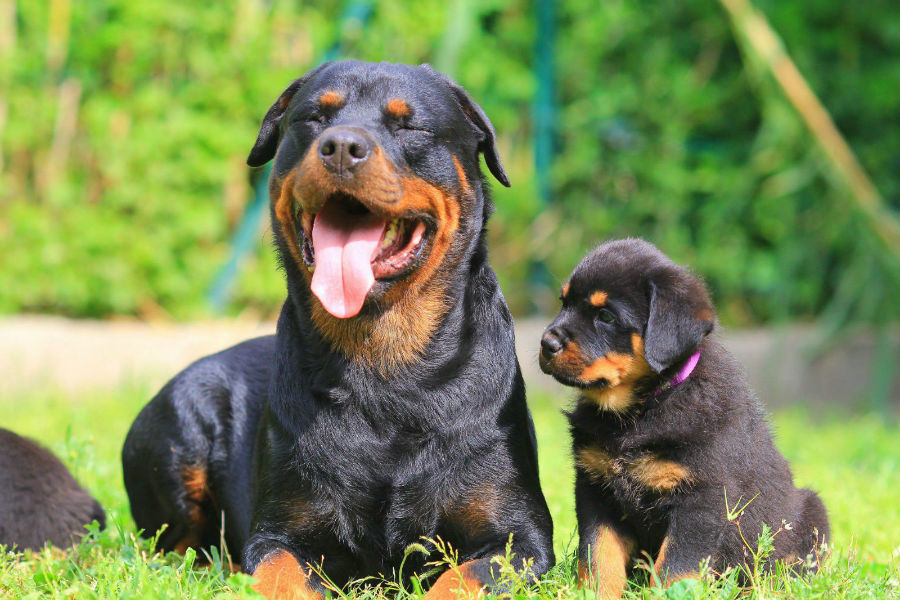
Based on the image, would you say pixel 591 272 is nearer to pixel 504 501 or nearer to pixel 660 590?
pixel 504 501

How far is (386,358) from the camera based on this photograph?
3330mm

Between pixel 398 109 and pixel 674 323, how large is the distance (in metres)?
1.10

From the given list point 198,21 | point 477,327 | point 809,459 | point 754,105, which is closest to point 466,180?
point 477,327

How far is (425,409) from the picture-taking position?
3281mm

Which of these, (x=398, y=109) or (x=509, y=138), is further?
(x=509, y=138)

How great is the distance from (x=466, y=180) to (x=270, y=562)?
4.39 ft

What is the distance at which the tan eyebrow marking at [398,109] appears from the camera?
10.9 ft

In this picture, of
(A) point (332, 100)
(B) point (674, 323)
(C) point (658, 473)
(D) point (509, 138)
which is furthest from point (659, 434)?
(D) point (509, 138)

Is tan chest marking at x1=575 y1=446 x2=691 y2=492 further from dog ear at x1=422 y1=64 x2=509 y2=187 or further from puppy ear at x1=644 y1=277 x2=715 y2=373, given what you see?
dog ear at x1=422 y1=64 x2=509 y2=187

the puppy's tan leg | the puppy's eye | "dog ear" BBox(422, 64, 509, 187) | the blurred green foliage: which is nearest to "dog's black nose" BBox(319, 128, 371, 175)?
"dog ear" BBox(422, 64, 509, 187)

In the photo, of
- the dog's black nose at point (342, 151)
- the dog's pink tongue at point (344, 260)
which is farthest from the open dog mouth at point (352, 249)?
the dog's black nose at point (342, 151)

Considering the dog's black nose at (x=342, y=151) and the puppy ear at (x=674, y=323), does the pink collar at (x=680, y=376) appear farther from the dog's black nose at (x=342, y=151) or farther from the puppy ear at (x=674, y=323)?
the dog's black nose at (x=342, y=151)

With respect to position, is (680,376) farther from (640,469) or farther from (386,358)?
(386,358)

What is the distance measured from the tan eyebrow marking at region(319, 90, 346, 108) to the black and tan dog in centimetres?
97
